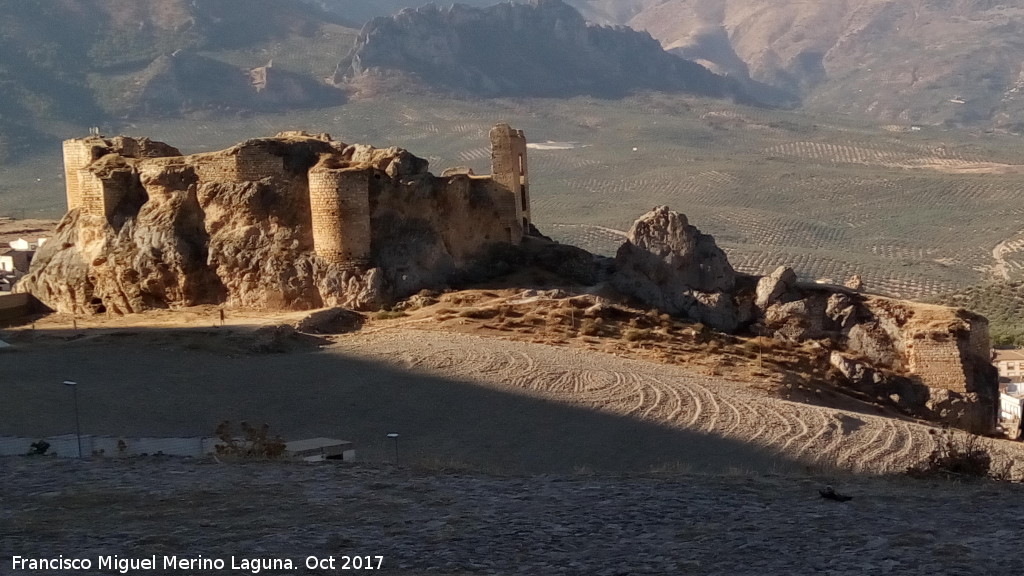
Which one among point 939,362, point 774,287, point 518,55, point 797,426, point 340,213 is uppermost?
point 518,55

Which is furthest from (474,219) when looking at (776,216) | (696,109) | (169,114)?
(696,109)

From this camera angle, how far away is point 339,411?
1714cm

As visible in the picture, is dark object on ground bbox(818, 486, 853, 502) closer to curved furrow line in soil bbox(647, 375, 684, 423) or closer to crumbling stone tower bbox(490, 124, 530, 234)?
curved furrow line in soil bbox(647, 375, 684, 423)

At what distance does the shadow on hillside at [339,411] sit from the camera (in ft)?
51.5

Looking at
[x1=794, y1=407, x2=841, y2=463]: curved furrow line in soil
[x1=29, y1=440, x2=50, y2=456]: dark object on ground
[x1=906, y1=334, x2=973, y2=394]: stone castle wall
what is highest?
[x1=29, y1=440, x2=50, y2=456]: dark object on ground

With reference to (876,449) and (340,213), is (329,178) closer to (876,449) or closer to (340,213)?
(340,213)

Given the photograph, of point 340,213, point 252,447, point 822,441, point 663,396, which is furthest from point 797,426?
point 340,213

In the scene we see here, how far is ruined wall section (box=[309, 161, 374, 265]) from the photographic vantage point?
22.5 m

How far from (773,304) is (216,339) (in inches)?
383

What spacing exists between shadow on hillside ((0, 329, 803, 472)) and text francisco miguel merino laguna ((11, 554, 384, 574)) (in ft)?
18.2

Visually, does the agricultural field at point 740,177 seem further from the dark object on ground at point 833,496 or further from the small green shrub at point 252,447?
the dark object on ground at point 833,496

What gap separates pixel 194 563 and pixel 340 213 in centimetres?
1411

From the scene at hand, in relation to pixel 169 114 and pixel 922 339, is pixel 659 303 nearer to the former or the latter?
pixel 922 339

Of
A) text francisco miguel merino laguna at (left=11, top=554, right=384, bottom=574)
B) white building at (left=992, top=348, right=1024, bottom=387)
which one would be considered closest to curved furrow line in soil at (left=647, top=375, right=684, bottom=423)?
text francisco miguel merino laguna at (left=11, top=554, right=384, bottom=574)
